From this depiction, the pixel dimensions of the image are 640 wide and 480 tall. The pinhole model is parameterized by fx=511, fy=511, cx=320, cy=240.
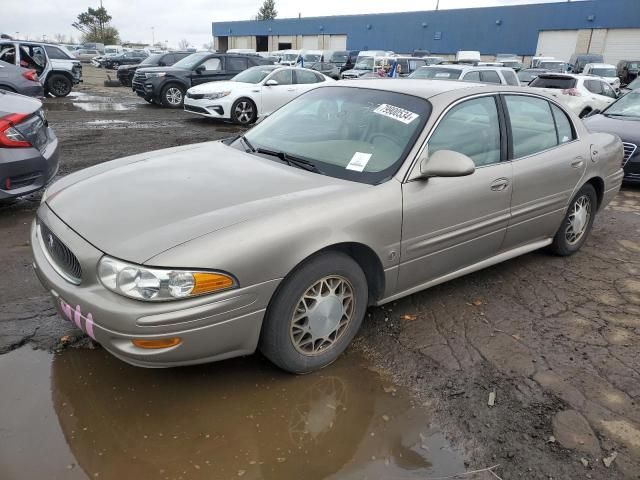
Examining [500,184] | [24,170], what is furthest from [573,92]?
[24,170]

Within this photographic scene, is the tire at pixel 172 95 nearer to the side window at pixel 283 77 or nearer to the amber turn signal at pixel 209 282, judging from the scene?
the side window at pixel 283 77

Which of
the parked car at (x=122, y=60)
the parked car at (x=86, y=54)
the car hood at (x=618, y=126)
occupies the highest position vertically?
the car hood at (x=618, y=126)

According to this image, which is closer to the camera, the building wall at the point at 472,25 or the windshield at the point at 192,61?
the windshield at the point at 192,61

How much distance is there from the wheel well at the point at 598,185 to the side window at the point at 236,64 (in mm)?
13200

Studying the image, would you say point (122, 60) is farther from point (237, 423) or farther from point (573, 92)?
point (237, 423)

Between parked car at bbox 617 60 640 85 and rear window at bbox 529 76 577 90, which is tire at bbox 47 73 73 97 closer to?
rear window at bbox 529 76 577 90

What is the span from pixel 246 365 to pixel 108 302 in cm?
96

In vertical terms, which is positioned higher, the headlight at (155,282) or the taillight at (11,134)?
the taillight at (11,134)

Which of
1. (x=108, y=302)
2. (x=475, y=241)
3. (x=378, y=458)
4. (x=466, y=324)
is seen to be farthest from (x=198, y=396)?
(x=475, y=241)

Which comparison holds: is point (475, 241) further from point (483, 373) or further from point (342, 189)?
point (342, 189)

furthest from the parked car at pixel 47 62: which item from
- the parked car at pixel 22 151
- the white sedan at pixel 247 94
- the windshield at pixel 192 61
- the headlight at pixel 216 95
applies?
the parked car at pixel 22 151

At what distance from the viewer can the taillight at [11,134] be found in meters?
4.76

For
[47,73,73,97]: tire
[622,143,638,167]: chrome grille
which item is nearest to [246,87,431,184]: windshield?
[622,143,638,167]: chrome grille

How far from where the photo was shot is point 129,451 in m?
2.36
